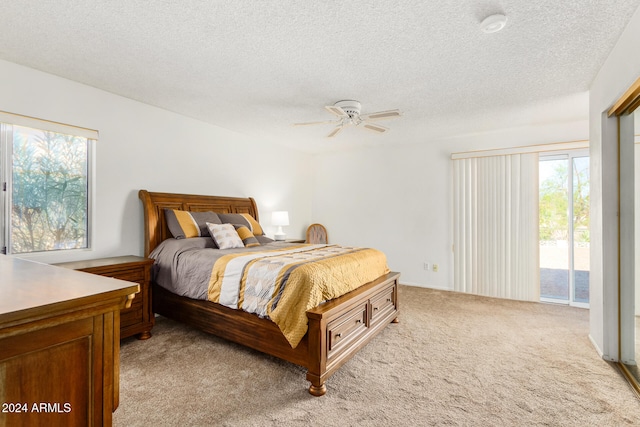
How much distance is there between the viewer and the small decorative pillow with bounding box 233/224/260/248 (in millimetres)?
3606

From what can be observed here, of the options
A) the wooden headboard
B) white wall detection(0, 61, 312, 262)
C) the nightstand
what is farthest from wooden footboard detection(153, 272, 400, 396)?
white wall detection(0, 61, 312, 262)

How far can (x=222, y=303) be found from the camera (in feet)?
8.43

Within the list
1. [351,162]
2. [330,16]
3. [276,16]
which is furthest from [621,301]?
[351,162]

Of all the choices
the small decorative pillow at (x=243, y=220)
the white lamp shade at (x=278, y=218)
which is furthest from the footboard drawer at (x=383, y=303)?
the white lamp shade at (x=278, y=218)

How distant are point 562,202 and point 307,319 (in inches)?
158

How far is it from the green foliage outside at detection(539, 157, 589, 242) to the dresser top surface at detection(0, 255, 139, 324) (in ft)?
16.1

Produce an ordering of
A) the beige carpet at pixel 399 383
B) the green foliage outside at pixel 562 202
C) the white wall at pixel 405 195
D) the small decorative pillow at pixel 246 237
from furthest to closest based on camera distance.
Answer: the white wall at pixel 405 195 < the green foliage outside at pixel 562 202 < the small decorative pillow at pixel 246 237 < the beige carpet at pixel 399 383

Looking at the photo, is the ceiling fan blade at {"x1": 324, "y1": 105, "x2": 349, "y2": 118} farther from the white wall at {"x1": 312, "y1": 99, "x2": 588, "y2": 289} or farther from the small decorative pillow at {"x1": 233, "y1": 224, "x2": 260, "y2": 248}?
the small decorative pillow at {"x1": 233, "y1": 224, "x2": 260, "y2": 248}

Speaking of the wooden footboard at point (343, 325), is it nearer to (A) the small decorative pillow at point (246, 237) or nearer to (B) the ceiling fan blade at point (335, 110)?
(A) the small decorative pillow at point (246, 237)

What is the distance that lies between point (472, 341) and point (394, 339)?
28.9 inches

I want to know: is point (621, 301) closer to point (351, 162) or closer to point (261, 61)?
point (261, 61)

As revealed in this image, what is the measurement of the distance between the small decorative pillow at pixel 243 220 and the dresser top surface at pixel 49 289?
2724mm

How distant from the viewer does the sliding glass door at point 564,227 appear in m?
3.98

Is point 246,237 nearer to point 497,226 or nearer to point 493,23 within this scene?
point 493,23
